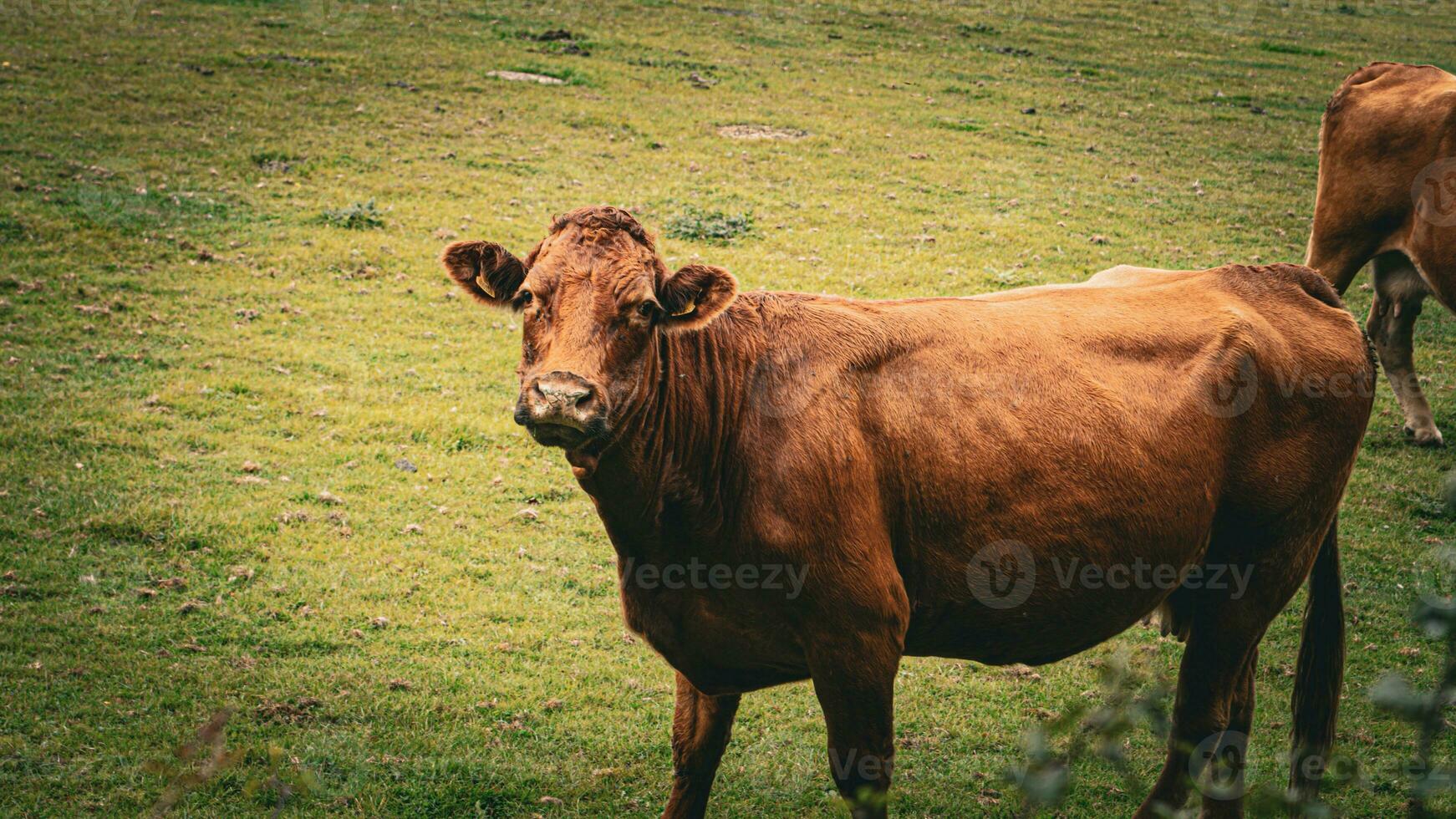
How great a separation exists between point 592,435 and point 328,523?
6.06m

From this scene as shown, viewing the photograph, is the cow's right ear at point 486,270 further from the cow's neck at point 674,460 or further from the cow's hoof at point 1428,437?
the cow's hoof at point 1428,437

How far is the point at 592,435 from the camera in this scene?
15.4 ft

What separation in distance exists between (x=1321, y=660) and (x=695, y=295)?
4.61m

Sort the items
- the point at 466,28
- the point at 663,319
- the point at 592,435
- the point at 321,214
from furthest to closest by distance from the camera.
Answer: the point at 466,28, the point at 321,214, the point at 663,319, the point at 592,435

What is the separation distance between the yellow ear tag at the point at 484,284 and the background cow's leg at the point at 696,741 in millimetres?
2381

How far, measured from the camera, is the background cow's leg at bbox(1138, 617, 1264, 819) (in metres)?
6.24

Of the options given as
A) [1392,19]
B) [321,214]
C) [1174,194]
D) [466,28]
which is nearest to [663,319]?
[321,214]

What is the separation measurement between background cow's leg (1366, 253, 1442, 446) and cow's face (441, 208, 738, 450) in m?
9.61

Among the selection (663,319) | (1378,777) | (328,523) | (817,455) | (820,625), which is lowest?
(328,523)

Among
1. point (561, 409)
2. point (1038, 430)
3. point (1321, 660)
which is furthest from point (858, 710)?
point (1321, 660)

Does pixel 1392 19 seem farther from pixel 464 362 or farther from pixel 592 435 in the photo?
pixel 592 435

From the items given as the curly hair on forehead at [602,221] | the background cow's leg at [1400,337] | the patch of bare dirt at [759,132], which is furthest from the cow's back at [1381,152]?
the patch of bare dirt at [759,132]

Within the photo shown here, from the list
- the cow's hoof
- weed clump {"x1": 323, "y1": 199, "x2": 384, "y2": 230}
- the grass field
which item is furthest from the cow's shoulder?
weed clump {"x1": 323, "y1": 199, "x2": 384, "y2": 230}

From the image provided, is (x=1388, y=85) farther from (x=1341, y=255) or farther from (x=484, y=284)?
(x=484, y=284)
